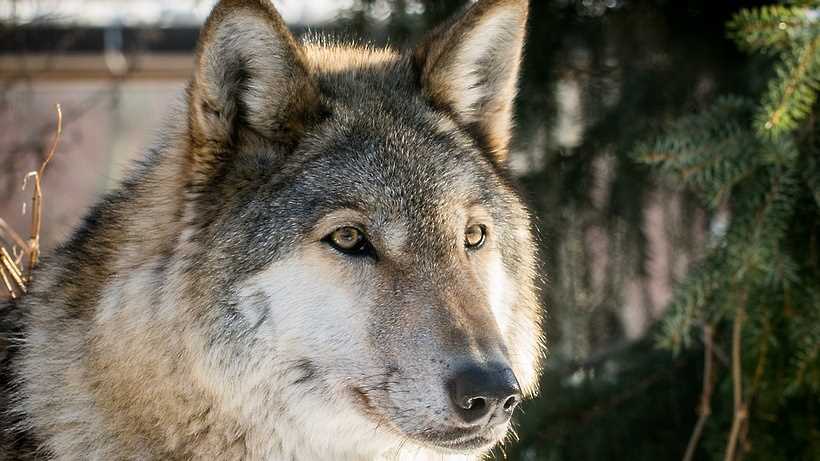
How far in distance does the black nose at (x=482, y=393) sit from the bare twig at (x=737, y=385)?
129cm

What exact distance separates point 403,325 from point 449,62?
97 cm

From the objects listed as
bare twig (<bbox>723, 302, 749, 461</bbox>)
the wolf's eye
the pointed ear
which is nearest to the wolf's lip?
the wolf's eye

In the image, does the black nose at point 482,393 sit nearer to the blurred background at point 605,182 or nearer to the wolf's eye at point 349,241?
the wolf's eye at point 349,241

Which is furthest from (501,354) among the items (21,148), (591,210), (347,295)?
(21,148)

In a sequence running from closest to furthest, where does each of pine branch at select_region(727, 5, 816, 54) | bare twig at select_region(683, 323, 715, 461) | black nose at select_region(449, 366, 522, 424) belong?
black nose at select_region(449, 366, 522, 424)
pine branch at select_region(727, 5, 816, 54)
bare twig at select_region(683, 323, 715, 461)

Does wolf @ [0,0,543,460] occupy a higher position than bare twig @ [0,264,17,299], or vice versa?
wolf @ [0,0,543,460]

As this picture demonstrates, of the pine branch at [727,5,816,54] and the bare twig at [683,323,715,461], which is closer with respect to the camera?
the pine branch at [727,5,816,54]

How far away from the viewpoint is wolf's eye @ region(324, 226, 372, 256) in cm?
271

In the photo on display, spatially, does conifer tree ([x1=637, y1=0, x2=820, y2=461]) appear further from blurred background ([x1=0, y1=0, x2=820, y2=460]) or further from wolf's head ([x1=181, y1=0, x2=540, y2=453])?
wolf's head ([x1=181, y1=0, x2=540, y2=453])

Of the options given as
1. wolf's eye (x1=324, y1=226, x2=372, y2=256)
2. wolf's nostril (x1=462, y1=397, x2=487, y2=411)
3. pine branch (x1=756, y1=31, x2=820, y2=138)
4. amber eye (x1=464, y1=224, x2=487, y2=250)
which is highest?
pine branch (x1=756, y1=31, x2=820, y2=138)

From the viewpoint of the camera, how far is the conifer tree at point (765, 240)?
3.27 meters

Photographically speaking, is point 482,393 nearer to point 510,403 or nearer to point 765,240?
point 510,403

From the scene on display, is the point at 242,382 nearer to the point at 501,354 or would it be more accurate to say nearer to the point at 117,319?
the point at 117,319

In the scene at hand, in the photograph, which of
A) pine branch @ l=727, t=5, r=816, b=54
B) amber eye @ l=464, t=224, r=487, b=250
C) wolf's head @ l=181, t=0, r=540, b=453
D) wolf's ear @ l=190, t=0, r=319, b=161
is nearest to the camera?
wolf's head @ l=181, t=0, r=540, b=453
